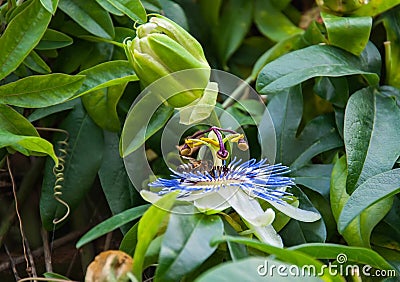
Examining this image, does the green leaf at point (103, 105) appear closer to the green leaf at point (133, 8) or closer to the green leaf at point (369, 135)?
the green leaf at point (133, 8)

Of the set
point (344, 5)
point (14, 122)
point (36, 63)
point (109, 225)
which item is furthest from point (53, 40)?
point (344, 5)

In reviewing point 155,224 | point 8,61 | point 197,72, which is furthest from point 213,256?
point 8,61

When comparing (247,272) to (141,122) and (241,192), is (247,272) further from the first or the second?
(141,122)

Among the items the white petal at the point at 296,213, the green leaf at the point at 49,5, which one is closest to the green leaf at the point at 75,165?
the green leaf at the point at 49,5

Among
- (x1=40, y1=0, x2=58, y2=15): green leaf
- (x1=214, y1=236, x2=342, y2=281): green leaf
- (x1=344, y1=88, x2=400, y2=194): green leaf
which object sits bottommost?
(x1=344, y1=88, x2=400, y2=194): green leaf

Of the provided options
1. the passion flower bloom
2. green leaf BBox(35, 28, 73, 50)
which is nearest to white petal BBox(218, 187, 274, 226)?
the passion flower bloom

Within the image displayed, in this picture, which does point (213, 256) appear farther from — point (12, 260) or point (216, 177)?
point (12, 260)

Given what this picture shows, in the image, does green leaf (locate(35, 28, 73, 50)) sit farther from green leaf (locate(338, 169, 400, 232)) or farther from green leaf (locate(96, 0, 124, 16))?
green leaf (locate(338, 169, 400, 232))
